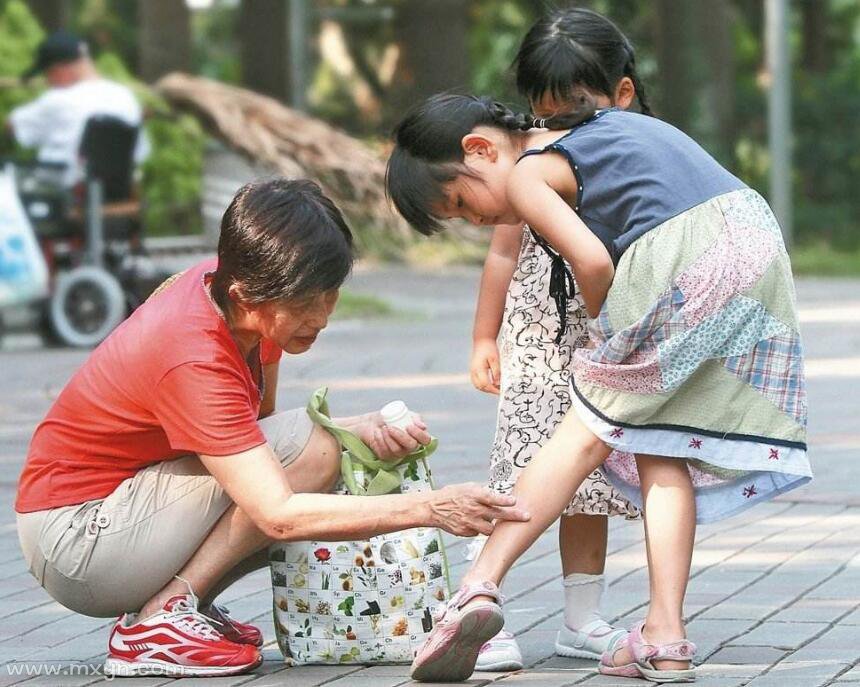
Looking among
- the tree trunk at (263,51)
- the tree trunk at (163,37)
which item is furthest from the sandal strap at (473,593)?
the tree trunk at (263,51)

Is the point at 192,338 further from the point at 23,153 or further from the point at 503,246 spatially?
the point at 23,153

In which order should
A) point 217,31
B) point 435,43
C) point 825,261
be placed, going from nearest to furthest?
point 825,261 < point 435,43 < point 217,31

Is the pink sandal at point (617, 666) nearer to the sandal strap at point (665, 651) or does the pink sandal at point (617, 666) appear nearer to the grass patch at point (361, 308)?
the sandal strap at point (665, 651)

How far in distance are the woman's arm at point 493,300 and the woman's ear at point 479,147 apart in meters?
0.36

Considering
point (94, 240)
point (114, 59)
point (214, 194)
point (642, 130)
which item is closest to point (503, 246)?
point (642, 130)

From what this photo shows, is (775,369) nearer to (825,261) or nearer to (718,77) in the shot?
(825,261)

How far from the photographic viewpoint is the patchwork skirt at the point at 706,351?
137 inches

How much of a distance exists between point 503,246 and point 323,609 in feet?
2.94

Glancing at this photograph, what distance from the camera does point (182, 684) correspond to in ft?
12.0

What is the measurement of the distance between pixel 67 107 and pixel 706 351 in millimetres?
7625

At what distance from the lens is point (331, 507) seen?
3.46 meters

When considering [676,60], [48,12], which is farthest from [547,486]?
[48,12]

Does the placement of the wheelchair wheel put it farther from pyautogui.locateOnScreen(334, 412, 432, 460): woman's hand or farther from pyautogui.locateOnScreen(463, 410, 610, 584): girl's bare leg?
pyautogui.locateOnScreen(463, 410, 610, 584): girl's bare leg

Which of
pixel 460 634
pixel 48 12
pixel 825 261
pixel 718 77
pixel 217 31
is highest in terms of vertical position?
pixel 460 634
